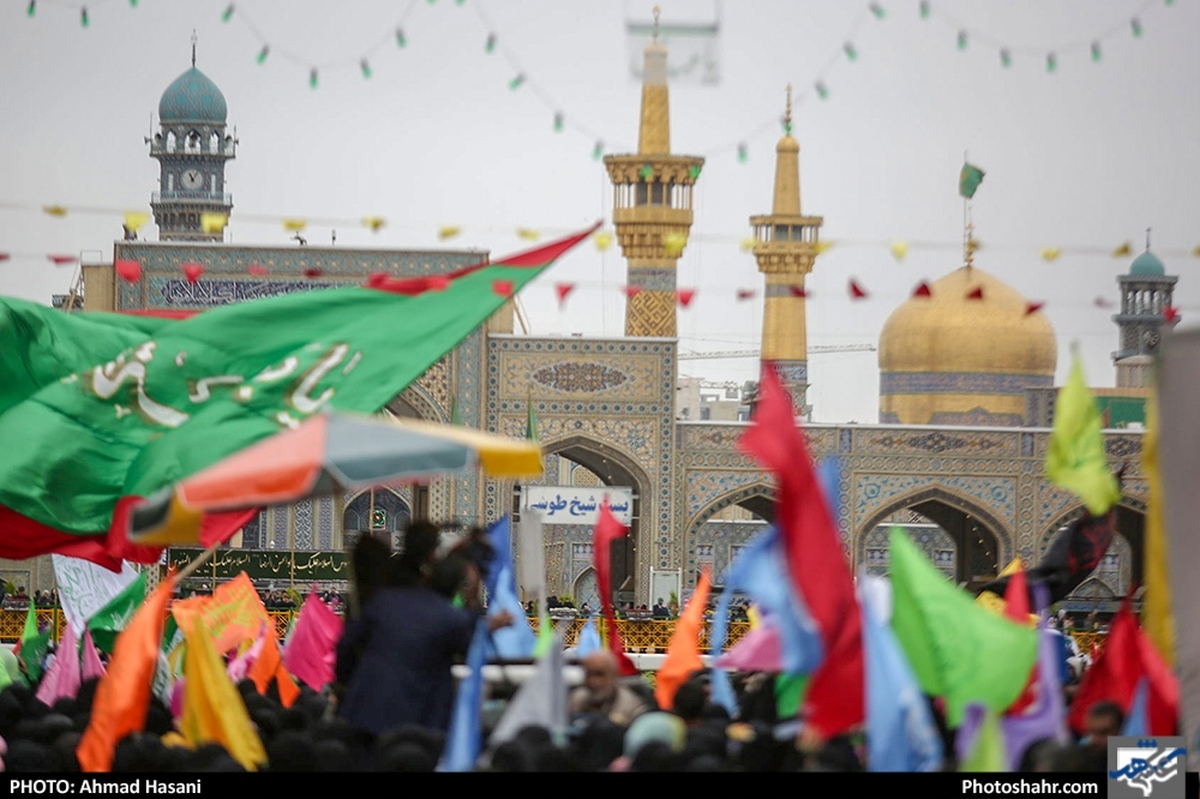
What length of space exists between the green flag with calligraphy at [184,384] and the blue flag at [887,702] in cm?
282

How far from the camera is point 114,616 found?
35.8 feet

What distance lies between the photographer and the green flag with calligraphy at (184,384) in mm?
8086

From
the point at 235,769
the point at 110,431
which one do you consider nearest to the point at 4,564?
the point at 110,431

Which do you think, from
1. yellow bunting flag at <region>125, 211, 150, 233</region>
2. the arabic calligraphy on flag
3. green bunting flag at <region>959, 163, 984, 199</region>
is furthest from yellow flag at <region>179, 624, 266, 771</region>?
green bunting flag at <region>959, 163, 984, 199</region>

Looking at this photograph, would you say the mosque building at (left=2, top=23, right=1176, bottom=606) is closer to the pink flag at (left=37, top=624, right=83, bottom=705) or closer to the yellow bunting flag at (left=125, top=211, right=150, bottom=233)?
the yellow bunting flag at (left=125, top=211, right=150, bottom=233)

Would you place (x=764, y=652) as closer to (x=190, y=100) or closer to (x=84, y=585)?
(x=84, y=585)

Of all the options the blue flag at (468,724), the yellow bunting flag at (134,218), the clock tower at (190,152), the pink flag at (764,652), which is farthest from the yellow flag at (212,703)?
the clock tower at (190,152)

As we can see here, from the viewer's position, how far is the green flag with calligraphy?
26.5 ft

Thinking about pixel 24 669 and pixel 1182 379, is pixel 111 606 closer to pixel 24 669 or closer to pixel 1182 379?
pixel 24 669

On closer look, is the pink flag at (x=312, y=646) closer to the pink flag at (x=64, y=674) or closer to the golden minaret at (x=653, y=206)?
the pink flag at (x=64, y=674)

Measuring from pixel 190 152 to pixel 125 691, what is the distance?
4453 centimetres

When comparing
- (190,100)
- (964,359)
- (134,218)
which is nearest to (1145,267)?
(964,359)

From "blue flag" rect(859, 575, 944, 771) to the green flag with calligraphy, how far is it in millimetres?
2819

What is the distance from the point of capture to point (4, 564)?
3234cm
